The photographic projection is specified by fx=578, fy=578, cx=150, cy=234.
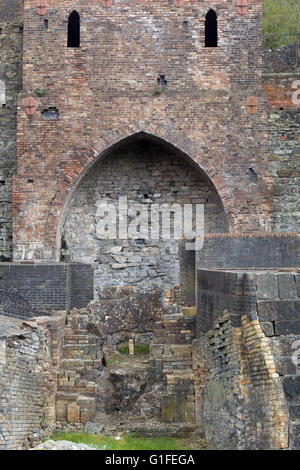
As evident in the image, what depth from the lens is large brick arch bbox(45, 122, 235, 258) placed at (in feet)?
41.0

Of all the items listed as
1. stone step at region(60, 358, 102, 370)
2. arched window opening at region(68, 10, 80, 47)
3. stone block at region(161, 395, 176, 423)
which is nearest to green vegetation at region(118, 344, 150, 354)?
stone step at region(60, 358, 102, 370)

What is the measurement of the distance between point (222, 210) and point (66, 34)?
5.21 m

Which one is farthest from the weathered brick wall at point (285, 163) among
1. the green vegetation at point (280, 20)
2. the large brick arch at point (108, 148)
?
the green vegetation at point (280, 20)

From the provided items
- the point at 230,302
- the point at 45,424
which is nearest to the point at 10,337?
the point at 45,424

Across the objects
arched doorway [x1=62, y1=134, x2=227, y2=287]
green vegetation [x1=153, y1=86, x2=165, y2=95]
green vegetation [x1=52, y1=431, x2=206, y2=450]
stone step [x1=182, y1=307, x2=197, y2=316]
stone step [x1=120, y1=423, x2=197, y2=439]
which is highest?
green vegetation [x1=153, y1=86, x2=165, y2=95]

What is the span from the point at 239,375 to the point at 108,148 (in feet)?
25.1

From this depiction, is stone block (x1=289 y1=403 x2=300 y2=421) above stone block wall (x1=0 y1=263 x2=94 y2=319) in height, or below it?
below

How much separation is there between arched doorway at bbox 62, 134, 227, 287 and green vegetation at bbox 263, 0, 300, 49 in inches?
281

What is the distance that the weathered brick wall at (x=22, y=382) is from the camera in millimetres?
6688

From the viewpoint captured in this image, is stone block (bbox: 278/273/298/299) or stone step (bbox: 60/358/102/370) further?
stone step (bbox: 60/358/102/370)

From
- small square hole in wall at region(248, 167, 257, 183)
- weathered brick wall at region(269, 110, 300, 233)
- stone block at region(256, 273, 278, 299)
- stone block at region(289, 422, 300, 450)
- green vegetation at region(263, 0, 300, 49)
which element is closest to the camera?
stone block at region(289, 422, 300, 450)

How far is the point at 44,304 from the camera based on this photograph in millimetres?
9039

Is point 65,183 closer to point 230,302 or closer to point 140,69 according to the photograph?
point 140,69

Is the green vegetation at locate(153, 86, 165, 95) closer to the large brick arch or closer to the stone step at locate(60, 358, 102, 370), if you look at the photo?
the large brick arch
